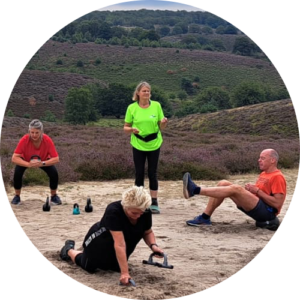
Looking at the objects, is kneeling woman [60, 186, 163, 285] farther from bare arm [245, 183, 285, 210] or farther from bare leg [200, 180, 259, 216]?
bare arm [245, 183, 285, 210]

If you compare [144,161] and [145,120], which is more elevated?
[145,120]

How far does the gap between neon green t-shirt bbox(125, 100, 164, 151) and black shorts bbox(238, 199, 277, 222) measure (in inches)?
72.8

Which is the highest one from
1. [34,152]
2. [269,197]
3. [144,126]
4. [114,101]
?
[144,126]

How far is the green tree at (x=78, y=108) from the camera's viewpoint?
5809 cm

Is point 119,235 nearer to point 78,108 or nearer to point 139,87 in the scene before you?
point 139,87

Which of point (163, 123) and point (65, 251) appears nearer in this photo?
point (65, 251)

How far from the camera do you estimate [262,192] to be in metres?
7.14

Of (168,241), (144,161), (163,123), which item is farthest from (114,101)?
(168,241)

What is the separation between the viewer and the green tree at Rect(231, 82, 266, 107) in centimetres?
6838

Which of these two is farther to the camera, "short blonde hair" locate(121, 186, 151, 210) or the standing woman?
the standing woman

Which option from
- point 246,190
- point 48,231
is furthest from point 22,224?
point 246,190

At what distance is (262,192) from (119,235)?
263cm

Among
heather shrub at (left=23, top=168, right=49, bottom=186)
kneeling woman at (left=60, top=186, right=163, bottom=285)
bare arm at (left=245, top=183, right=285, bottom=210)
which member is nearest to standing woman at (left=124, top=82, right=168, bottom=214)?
bare arm at (left=245, top=183, right=285, bottom=210)

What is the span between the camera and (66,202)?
941 centimetres
